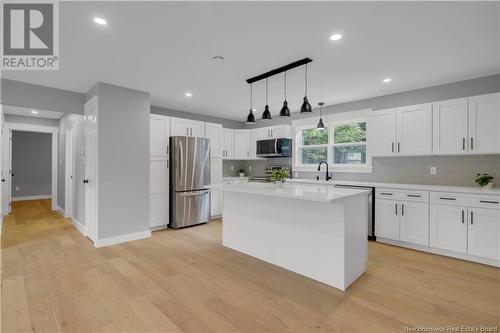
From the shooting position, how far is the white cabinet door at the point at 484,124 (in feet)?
10.5

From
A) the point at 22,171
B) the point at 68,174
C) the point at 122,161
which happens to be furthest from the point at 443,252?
the point at 22,171

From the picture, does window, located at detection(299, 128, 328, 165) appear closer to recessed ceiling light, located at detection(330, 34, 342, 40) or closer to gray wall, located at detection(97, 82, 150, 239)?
recessed ceiling light, located at detection(330, 34, 342, 40)

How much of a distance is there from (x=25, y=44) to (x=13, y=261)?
2.72 m

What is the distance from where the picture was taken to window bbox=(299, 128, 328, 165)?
5.35 meters

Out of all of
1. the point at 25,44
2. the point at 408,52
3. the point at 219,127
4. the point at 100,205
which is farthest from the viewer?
the point at 219,127

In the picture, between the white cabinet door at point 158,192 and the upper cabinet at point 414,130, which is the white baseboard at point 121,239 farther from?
the upper cabinet at point 414,130

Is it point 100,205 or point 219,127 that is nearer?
point 100,205

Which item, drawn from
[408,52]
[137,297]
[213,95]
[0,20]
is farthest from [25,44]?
[408,52]

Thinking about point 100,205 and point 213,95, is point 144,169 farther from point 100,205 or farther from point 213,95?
point 213,95

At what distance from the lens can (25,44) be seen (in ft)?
8.34

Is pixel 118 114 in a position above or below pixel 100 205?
above

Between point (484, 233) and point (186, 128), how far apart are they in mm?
5141

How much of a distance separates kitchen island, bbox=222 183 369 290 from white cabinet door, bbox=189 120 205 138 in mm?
2404

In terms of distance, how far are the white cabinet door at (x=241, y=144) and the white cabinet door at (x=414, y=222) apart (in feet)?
12.6
